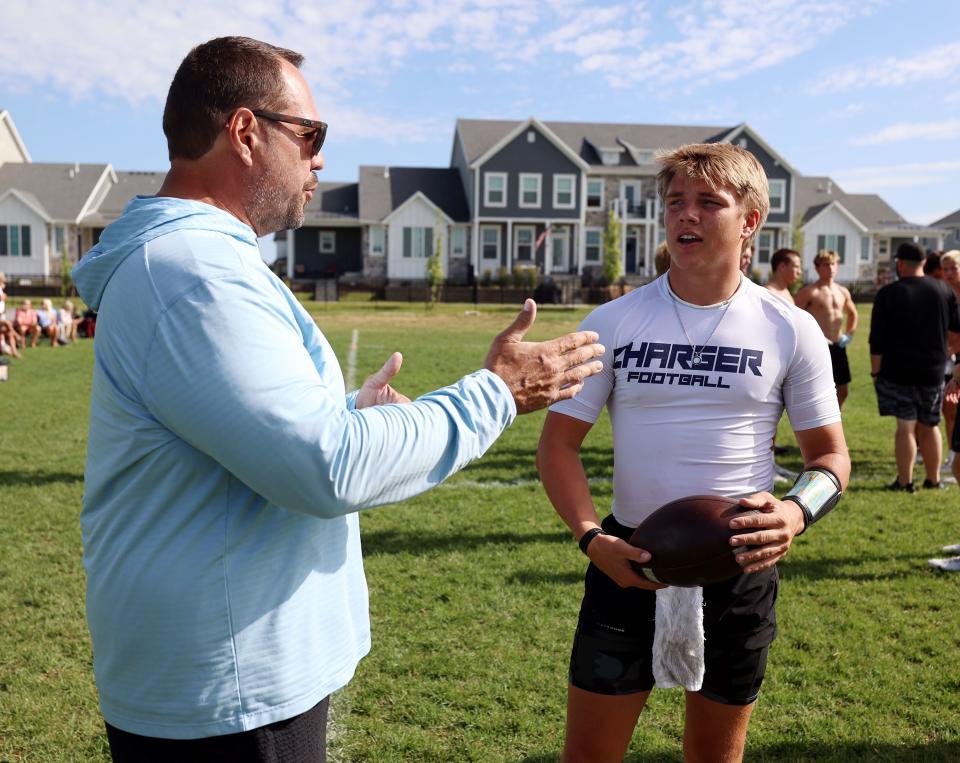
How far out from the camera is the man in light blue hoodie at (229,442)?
5.36 ft

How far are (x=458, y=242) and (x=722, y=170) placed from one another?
157 ft

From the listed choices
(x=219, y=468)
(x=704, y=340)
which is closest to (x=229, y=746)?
(x=219, y=468)

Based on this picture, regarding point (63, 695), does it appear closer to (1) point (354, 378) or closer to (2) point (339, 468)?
(2) point (339, 468)

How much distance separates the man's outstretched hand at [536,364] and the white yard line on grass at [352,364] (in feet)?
41.5

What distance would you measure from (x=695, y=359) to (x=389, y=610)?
3.43 metres

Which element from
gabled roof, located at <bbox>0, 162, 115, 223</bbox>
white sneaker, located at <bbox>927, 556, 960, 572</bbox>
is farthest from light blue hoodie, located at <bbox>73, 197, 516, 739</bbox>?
gabled roof, located at <bbox>0, 162, 115, 223</bbox>

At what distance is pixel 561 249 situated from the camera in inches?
2015

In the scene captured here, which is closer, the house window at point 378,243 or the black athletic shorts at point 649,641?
the black athletic shorts at point 649,641

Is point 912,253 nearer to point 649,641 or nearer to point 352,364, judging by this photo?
point 649,641

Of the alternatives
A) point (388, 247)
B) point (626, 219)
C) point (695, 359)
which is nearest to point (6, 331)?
point (695, 359)

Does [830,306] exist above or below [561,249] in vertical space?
below

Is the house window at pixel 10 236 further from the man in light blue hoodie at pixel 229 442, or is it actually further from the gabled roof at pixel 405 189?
the man in light blue hoodie at pixel 229 442

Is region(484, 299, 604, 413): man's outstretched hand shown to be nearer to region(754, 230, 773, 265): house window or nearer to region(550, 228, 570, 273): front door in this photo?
region(550, 228, 570, 273): front door

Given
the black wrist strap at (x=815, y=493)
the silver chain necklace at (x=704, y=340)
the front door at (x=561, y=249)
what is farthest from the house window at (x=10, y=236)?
the black wrist strap at (x=815, y=493)
